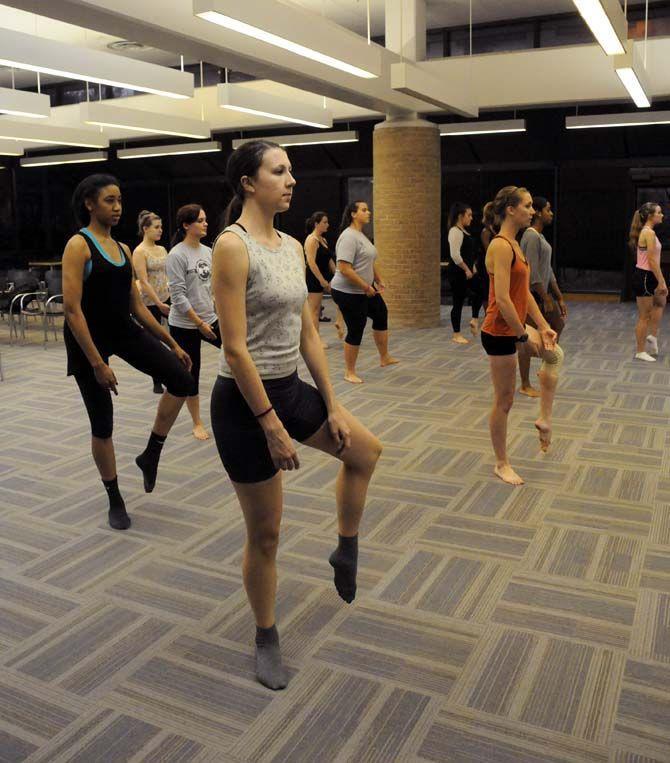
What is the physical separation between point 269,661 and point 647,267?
620 centimetres

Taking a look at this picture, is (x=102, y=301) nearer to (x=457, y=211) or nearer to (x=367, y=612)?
(x=367, y=612)

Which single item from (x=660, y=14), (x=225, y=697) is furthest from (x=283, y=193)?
(x=660, y=14)

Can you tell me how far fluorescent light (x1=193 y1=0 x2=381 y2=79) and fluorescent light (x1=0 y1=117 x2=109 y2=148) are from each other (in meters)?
6.17

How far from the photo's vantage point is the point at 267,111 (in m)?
9.28

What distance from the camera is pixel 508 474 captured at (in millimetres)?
4309

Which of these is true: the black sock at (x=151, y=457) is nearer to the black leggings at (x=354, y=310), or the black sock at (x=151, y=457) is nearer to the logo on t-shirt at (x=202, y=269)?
the logo on t-shirt at (x=202, y=269)

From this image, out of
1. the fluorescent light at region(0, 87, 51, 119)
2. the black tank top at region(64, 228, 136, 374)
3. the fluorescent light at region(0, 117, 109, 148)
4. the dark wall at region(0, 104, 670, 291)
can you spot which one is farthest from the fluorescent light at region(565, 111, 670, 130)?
the black tank top at region(64, 228, 136, 374)

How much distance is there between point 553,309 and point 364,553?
9.83 feet

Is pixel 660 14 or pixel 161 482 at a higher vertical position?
pixel 660 14

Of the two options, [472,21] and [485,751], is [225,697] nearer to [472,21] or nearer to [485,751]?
[485,751]

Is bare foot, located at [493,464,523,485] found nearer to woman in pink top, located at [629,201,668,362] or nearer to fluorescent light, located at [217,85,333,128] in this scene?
woman in pink top, located at [629,201,668,362]

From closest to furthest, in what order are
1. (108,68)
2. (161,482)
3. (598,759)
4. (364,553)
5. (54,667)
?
1. (598,759)
2. (54,667)
3. (364,553)
4. (161,482)
5. (108,68)

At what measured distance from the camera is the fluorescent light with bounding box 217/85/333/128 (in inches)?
338

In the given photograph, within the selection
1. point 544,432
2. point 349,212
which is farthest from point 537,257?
point 349,212
